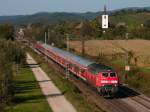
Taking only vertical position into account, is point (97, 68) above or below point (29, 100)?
above

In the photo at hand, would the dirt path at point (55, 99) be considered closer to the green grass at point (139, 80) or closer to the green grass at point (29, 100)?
the green grass at point (29, 100)

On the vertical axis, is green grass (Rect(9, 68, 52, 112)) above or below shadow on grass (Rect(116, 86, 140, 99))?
above

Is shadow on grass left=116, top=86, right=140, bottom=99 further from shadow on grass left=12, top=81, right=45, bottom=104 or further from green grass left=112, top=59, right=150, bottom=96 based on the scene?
shadow on grass left=12, top=81, right=45, bottom=104

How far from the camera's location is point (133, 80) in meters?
55.4

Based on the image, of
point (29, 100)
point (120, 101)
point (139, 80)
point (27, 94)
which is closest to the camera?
point (29, 100)

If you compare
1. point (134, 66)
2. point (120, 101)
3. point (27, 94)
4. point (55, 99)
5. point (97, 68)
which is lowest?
point (134, 66)

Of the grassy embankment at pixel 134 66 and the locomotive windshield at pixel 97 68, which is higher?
the locomotive windshield at pixel 97 68

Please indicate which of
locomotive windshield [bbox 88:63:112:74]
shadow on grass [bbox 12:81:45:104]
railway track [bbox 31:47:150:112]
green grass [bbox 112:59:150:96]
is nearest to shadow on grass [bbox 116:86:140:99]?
railway track [bbox 31:47:150:112]

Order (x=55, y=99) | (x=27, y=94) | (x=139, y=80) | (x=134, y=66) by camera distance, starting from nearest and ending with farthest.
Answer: (x=55, y=99) → (x=27, y=94) → (x=139, y=80) → (x=134, y=66)

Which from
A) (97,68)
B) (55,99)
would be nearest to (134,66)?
(97,68)

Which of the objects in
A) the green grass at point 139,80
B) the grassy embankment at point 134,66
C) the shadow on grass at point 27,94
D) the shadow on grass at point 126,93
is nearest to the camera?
the shadow on grass at point 27,94

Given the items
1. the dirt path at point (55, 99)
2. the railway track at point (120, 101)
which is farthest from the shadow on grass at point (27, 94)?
the railway track at point (120, 101)

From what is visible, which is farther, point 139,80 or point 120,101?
point 139,80

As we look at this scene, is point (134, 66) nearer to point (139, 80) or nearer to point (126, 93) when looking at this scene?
point (139, 80)
